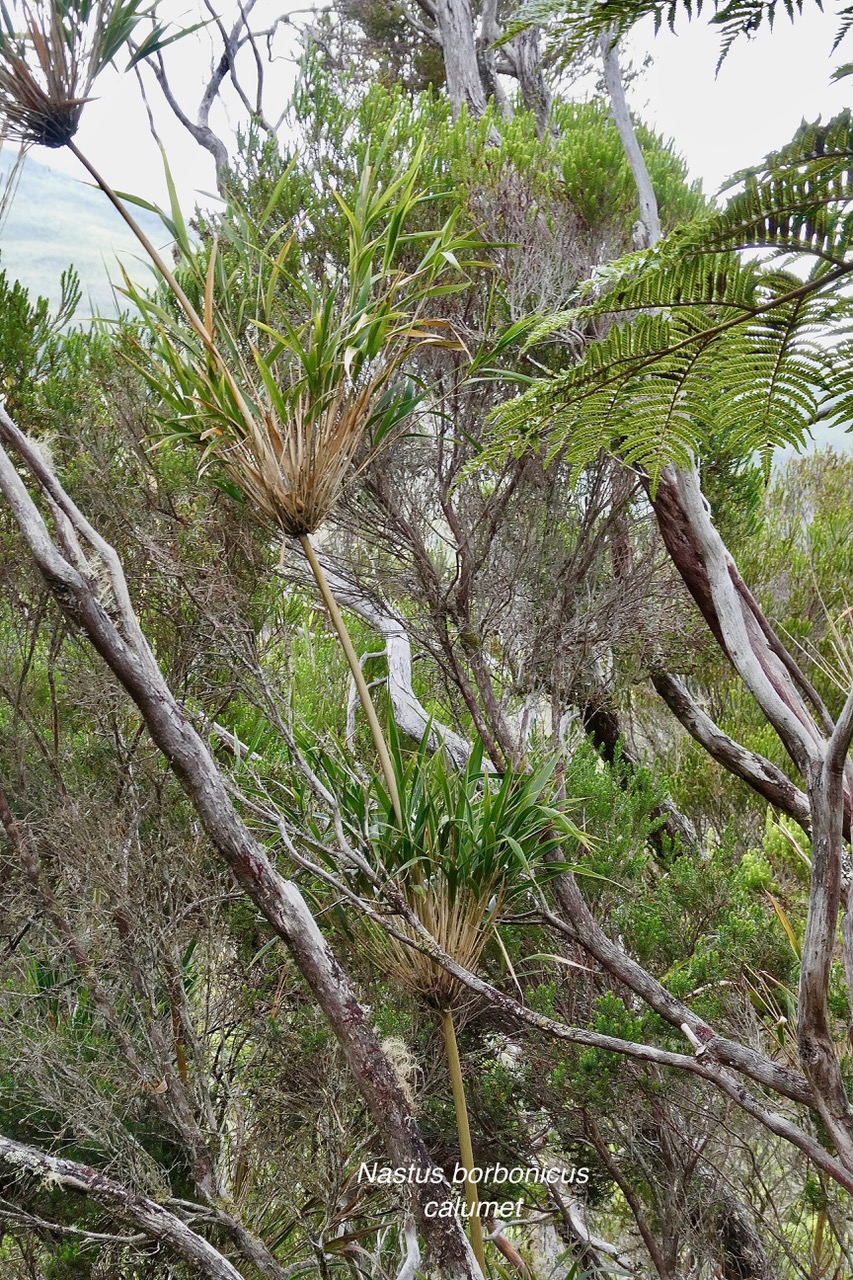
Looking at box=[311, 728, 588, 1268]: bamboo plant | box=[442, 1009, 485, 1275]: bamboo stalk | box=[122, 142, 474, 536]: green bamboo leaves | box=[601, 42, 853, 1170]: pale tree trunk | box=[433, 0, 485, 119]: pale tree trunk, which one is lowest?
box=[442, 1009, 485, 1275]: bamboo stalk

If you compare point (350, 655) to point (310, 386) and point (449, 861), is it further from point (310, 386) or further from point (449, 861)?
point (449, 861)

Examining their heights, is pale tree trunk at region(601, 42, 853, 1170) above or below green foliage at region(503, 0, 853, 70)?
below

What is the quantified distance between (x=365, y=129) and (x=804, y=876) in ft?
11.7

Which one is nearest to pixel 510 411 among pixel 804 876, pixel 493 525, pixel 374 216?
pixel 374 216

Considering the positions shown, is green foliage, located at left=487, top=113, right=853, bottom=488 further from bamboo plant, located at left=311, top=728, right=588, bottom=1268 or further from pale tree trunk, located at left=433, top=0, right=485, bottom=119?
pale tree trunk, located at left=433, top=0, right=485, bottom=119

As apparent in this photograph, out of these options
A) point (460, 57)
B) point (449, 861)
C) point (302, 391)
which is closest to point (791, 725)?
point (449, 861)

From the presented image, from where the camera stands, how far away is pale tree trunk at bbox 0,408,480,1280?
2023mm

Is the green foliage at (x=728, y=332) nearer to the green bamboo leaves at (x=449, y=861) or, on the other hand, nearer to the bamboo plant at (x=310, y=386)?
the bamboo plant at (x=310, y=386)

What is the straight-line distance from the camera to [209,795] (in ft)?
6.84

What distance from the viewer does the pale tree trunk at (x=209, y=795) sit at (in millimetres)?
2023

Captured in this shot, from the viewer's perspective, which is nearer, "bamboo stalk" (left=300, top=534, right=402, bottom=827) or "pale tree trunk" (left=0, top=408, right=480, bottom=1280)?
"bamboo stalk" (left=300, top=534, right=402, bottom=827)

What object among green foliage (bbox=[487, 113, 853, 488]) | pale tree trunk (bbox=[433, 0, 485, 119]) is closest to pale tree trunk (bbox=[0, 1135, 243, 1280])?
green foliage (bbox=[487, 113, 853, 488])

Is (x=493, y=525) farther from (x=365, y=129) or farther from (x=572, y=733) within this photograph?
(x=365, y=129)

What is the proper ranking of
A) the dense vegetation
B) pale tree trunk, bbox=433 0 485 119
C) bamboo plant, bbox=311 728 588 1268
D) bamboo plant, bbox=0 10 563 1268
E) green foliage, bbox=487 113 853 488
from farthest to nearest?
pale tree trunk, bbox=433 0 485 119
the dense vegetation
bamboo plant, bbox=311 728 588 1268
bamboo plant, bbox=0 10 563 1268
green foliage, bbox=487 113 853 488
